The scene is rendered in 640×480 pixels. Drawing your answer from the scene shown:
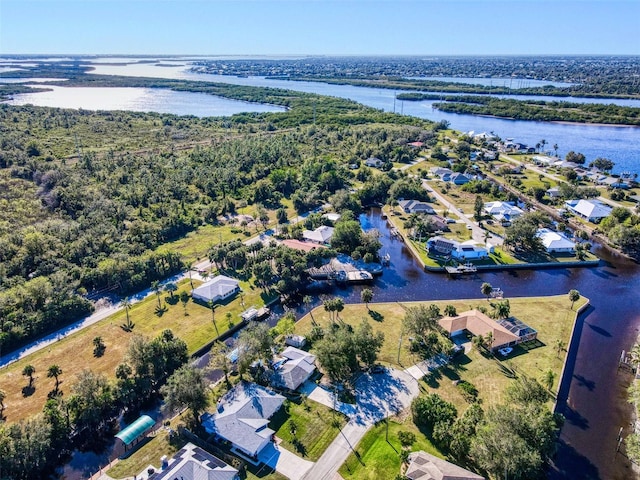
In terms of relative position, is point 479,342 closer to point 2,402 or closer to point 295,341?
point 295,341

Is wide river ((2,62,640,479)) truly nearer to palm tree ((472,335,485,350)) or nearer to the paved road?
palm tree ((472,335,485,350))

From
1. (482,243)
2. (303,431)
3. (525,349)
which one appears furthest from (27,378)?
(482,243)

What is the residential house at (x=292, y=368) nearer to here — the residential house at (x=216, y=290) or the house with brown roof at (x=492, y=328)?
the residential house at (x=216, y=290)

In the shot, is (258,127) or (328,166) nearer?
(328,166)

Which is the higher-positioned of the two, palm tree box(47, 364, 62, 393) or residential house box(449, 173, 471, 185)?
residential house box(449, 173, 471, 185)

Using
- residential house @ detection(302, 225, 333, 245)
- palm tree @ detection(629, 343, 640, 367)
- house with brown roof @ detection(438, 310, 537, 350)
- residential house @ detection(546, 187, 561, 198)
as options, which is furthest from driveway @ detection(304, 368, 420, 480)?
residential house @ detection(546, 187, 561, 198)

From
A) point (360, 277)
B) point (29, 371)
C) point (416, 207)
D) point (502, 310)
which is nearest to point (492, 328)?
point (502, 310)

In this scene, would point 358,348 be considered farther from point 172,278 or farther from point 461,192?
point 461,192
